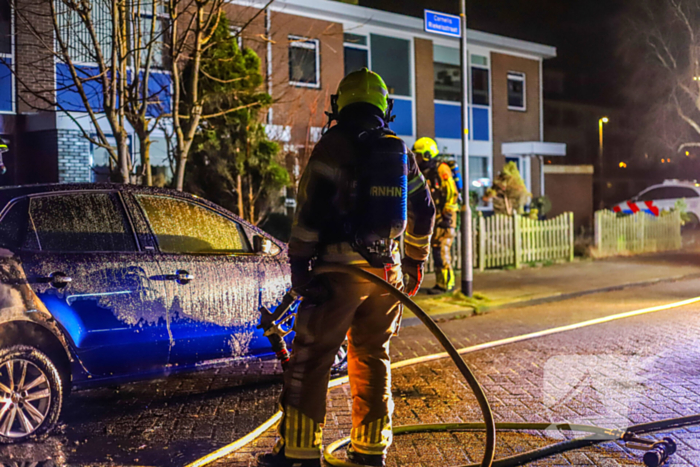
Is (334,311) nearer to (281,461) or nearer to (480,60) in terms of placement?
(281,461)

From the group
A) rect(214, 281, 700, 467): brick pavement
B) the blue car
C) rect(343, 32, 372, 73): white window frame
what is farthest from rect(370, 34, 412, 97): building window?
the blue car

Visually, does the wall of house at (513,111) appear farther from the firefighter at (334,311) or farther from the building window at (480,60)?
the firefighter at (334,311)

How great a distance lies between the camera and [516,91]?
77.6ft

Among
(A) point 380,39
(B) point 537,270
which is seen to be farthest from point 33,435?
(A) point 380,39

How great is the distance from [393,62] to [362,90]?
16876mm

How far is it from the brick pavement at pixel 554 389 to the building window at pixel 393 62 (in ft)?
42.0

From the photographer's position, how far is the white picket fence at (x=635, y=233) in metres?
16.7

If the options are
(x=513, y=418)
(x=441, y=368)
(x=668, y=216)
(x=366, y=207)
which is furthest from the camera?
(x=668, y=216)

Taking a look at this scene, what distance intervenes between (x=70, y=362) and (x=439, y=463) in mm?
2483

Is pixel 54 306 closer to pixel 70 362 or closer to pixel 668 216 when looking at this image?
pixel 70 362

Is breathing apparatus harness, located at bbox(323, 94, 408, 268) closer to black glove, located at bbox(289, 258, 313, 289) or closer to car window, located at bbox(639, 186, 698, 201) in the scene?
black glove, located at bbox(289, 258, 313, 289)

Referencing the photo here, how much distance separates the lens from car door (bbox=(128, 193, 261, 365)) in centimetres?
493

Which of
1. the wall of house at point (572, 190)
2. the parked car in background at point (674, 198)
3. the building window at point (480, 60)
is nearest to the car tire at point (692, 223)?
the parked car in background at point (674, 198)

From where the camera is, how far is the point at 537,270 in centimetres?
1395
